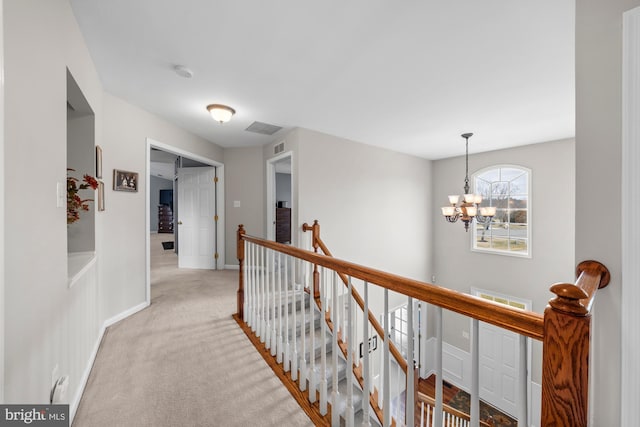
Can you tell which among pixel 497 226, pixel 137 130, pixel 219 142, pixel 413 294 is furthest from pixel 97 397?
pixel 497 226

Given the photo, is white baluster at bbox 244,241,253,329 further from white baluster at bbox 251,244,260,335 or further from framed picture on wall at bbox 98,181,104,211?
framed picture on wall at bbox 98,181,104,211

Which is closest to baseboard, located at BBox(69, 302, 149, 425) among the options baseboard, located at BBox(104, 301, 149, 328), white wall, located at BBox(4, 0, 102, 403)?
baseboard, located at BBox(104, 301, 149, 328)

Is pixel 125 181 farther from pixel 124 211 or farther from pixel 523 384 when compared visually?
pixel 523 384

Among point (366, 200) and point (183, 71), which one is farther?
point (366, 200)

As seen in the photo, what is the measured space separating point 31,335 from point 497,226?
250 inches

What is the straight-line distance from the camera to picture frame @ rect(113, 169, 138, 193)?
113 inches

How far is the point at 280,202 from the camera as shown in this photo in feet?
28.3

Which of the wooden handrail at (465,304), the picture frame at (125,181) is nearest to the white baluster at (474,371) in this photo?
the wooden handrail at (465,304)

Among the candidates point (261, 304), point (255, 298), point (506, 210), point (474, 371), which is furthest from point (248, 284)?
point (506, 210)

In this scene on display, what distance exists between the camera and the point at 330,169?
4.15 meters

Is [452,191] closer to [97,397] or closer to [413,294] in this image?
[413,294]

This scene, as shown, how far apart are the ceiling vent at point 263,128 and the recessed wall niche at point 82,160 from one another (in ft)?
6.14

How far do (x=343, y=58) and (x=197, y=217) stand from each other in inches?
167
